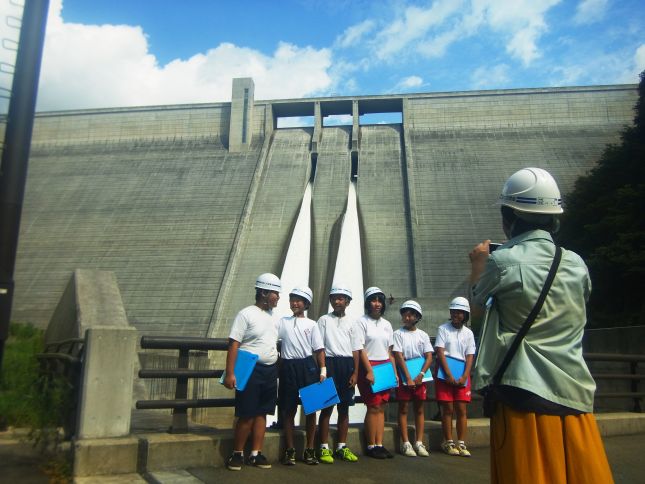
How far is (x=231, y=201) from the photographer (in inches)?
999

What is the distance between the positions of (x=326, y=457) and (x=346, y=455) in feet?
0.61

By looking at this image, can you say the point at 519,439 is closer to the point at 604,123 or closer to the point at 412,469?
the point at 412,469

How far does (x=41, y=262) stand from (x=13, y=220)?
78.4 ft

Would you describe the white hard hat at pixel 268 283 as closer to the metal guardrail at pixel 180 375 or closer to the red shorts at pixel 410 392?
the metal guardrail at pixel 180 375

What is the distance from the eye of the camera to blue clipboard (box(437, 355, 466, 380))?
5.18m

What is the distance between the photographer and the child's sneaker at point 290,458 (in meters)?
4.35

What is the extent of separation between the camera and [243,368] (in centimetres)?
428

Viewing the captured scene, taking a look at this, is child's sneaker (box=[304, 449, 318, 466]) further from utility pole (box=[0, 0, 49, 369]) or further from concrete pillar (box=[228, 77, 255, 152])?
concrete pillar (box=[228, 77, 255, 152])

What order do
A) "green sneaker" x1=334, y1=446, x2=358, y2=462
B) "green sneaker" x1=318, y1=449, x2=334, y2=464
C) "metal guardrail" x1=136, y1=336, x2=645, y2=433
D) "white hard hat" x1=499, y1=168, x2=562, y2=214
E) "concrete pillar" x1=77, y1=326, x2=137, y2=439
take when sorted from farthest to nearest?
"green sneaker" x1=334, y1=446, x2=358, y2=462, "green sneaker" x1=318, y1=449, x2=334, y2=464, "metal guardrail" x1=136, y1=336, x2=645, y2=433, "concrete pillar" x1=77, y1=326, x2=137, y2=439, "white hard hat" x1=499, y1=168, x2=562, y2=214

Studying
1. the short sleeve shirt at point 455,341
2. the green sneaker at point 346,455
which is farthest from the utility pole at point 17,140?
the short sleeve shirt at point 455,341

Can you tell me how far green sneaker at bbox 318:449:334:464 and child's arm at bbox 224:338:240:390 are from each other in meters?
0.90

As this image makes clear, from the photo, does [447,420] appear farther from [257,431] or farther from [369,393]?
[257,431]

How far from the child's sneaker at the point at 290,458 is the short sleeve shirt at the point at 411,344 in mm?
1329

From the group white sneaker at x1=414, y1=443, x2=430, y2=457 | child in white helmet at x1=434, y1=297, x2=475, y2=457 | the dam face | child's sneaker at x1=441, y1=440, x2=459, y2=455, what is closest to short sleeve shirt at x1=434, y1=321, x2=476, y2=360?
child in white helmet at x1=434, y1=297, x2=475, y2=457
